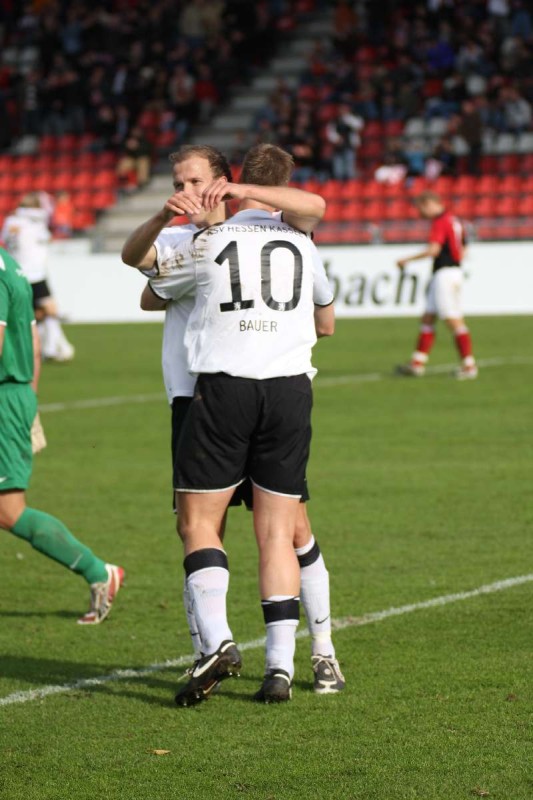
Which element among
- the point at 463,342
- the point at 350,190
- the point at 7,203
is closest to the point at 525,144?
the point at 350,190

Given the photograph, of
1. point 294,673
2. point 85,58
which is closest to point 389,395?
point 294,673

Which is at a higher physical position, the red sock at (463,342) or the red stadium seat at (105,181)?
the red sock at (463,342)

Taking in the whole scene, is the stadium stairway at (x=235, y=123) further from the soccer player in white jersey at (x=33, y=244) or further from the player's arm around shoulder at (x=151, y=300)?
the player's arm around shoulder at (x=151, y=300)

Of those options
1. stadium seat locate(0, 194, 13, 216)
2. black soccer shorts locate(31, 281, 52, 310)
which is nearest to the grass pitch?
black soccer shorts locate(31, 281, 52, 310)

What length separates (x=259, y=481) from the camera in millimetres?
5211

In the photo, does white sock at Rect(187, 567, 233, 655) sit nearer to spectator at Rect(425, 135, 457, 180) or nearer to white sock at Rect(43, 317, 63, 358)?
white sock at Rect(43, 317, 63, 358)

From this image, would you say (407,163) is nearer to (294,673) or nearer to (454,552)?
(454,552)

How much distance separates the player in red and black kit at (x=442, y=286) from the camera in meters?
16.6

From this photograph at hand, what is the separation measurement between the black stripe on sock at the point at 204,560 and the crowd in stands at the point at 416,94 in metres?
24.5

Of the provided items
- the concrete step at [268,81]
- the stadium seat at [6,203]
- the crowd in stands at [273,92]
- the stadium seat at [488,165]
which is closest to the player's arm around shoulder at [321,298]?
the crowd in stands at [273,92]

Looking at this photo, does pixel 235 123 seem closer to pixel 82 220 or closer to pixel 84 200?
pixel 84 200

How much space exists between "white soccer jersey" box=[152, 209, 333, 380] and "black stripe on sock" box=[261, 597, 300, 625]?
805 mm

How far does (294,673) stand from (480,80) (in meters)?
26.0

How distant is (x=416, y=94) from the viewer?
3050cm
